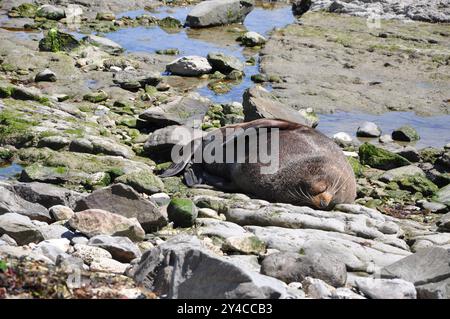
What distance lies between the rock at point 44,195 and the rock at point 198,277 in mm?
2362

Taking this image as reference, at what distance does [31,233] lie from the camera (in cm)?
624

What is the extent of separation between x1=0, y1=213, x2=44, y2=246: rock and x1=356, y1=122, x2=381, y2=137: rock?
8310 mm

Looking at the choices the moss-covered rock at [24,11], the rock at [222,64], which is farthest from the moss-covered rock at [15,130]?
the moss-covered rock at [24,11]

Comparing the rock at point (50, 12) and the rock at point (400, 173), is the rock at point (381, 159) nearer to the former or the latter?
the rock at point (400, 173)

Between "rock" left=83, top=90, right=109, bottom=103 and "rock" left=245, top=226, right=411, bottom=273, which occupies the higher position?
"rock" left=245, top=226, right=411, bottom=273

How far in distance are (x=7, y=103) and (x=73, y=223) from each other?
588 centimetres

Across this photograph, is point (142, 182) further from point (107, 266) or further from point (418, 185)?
point (418, 185)

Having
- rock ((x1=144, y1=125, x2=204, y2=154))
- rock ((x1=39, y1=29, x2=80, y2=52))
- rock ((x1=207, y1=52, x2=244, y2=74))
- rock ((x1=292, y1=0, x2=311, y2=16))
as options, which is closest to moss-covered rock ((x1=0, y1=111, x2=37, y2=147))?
rock ((x1=144, y1=125, x2=204, y2=154))

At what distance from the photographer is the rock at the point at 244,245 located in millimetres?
6605

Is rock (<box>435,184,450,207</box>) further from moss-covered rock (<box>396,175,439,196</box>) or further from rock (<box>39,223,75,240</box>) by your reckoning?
rock (<box>39,223,75,240</box>)

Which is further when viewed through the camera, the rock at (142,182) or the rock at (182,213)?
the rock at (142,182)

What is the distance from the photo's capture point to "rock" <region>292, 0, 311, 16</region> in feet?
85.9

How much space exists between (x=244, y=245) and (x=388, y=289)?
1.58 m

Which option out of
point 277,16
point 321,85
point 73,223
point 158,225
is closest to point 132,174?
point 158,225
